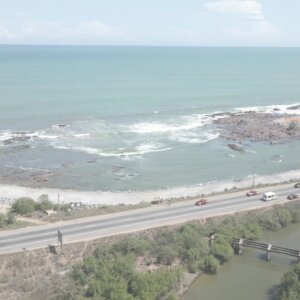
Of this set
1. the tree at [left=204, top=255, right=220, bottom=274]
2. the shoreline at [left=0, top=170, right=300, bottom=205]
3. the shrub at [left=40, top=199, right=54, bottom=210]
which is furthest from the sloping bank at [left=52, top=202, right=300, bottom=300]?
the shrub at [left=40, top=199, right=54, bottom=210]

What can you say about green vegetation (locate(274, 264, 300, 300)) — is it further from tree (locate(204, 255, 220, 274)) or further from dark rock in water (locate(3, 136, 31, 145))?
dark rock in water (locate(3, 136, 31, 145))

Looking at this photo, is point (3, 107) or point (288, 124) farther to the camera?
point (3, 107)

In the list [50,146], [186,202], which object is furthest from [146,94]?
[186,202]

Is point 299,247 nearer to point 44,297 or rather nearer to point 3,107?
point 44,297

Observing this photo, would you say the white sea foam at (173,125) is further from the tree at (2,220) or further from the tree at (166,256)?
the tree at (166,256)

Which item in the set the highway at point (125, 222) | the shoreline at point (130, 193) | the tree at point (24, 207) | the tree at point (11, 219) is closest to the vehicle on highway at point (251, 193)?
the highway at point (125, 222)
